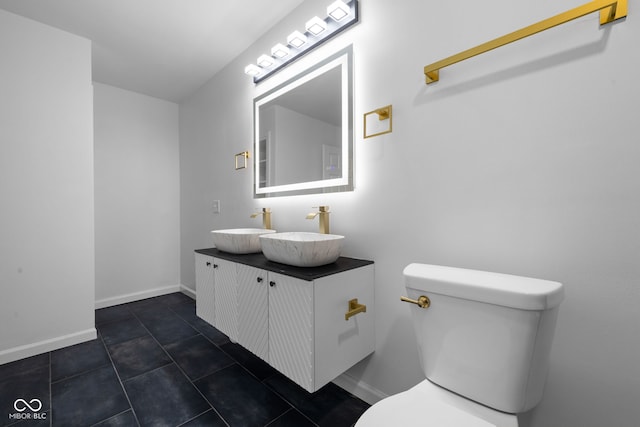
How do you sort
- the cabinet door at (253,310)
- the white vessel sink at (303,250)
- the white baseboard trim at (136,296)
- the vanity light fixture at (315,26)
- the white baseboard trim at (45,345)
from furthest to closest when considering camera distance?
the white baseboard trim at (136,296)
the white baseboard trim at (45,345)
the vanity light fixture at (315,26)
the cabinet door at (253,310)
the white vessel sink at (303,250)

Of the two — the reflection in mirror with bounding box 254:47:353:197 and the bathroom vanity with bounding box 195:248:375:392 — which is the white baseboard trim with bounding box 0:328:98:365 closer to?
the bathroom vanity with bounding box 195:248:375:392

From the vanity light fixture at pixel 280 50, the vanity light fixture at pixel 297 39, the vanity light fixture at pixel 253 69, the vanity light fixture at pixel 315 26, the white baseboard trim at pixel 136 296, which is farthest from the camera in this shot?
the white baseboard trim at pixel 136 296

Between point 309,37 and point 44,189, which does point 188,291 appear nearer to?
point 44,189

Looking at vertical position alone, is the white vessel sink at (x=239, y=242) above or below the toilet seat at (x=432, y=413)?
above

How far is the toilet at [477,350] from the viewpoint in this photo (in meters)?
0.75

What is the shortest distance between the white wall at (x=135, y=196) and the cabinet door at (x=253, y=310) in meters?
2.22

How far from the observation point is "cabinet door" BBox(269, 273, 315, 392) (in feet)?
3.75

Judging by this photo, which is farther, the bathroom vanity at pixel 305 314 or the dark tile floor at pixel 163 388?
the dark tile floor at pixel 163 388

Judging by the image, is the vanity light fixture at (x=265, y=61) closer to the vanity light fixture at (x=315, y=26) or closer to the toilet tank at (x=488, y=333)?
the vanity light fixture at (x=315, y=26)

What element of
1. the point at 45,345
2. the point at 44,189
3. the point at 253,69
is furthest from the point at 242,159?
the point at 45,345

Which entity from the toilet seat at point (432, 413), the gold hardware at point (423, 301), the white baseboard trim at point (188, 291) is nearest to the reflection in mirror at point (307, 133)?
the gold hardware at point (423, 301)

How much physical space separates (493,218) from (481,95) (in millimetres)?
476

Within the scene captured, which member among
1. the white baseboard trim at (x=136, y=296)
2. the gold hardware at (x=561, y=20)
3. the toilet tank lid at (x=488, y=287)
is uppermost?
the gold hardware at (x=561, y=20)

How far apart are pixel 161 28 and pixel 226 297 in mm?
2013
